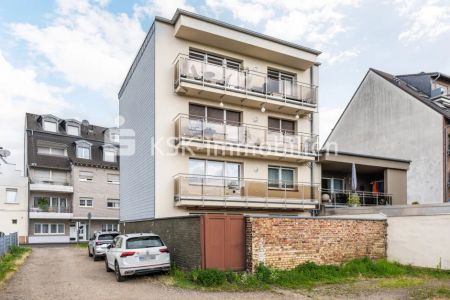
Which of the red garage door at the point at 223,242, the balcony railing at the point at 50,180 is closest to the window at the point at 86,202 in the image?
A: the balcony railing at the point at 50,180

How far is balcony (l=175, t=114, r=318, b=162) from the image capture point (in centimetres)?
1727

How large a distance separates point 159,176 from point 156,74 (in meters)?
4.69

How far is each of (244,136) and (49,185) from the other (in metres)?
28.4

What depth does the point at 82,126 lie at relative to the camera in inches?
1845

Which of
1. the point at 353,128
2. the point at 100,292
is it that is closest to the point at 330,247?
the point at 100,292

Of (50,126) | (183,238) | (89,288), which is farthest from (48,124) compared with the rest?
(89,288)

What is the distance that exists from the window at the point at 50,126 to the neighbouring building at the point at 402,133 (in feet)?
98.4

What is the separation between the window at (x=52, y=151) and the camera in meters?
41.2

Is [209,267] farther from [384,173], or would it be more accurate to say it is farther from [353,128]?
[353,128]

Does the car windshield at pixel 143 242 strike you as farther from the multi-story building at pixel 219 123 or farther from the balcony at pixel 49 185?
the balcony at pixel 49 185

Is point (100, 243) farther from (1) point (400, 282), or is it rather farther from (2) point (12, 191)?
(2) point (12, 191)

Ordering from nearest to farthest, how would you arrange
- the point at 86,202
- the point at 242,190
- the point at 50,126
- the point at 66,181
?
the point at 242,190
the point at 86,202
the point at 66,181
the point at 50,126

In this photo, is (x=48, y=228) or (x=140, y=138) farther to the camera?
(x=48, y=228)

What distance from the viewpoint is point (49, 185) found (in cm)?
3925
